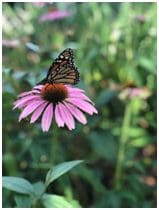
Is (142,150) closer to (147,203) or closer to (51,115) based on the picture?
(147,203)

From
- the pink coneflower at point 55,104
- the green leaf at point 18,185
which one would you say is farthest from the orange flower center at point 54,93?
the green leaf at point 18,185

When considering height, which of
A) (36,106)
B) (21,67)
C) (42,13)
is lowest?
(36,106)

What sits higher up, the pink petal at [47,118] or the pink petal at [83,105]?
the pink petal at [83,105]

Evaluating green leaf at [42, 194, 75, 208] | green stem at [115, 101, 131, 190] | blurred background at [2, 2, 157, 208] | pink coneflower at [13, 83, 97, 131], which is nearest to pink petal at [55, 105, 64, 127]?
pink coneflower at [13, 83, 97, 131]

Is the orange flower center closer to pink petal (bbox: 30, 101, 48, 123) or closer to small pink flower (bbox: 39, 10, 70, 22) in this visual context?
pink petal (bbox: 30, 101, 48, 123)

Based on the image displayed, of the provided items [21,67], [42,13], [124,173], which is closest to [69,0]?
[42,13]

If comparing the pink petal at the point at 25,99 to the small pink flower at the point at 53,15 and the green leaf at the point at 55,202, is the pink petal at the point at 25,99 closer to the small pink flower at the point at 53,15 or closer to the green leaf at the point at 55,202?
the green leaf at the point at 55,202
